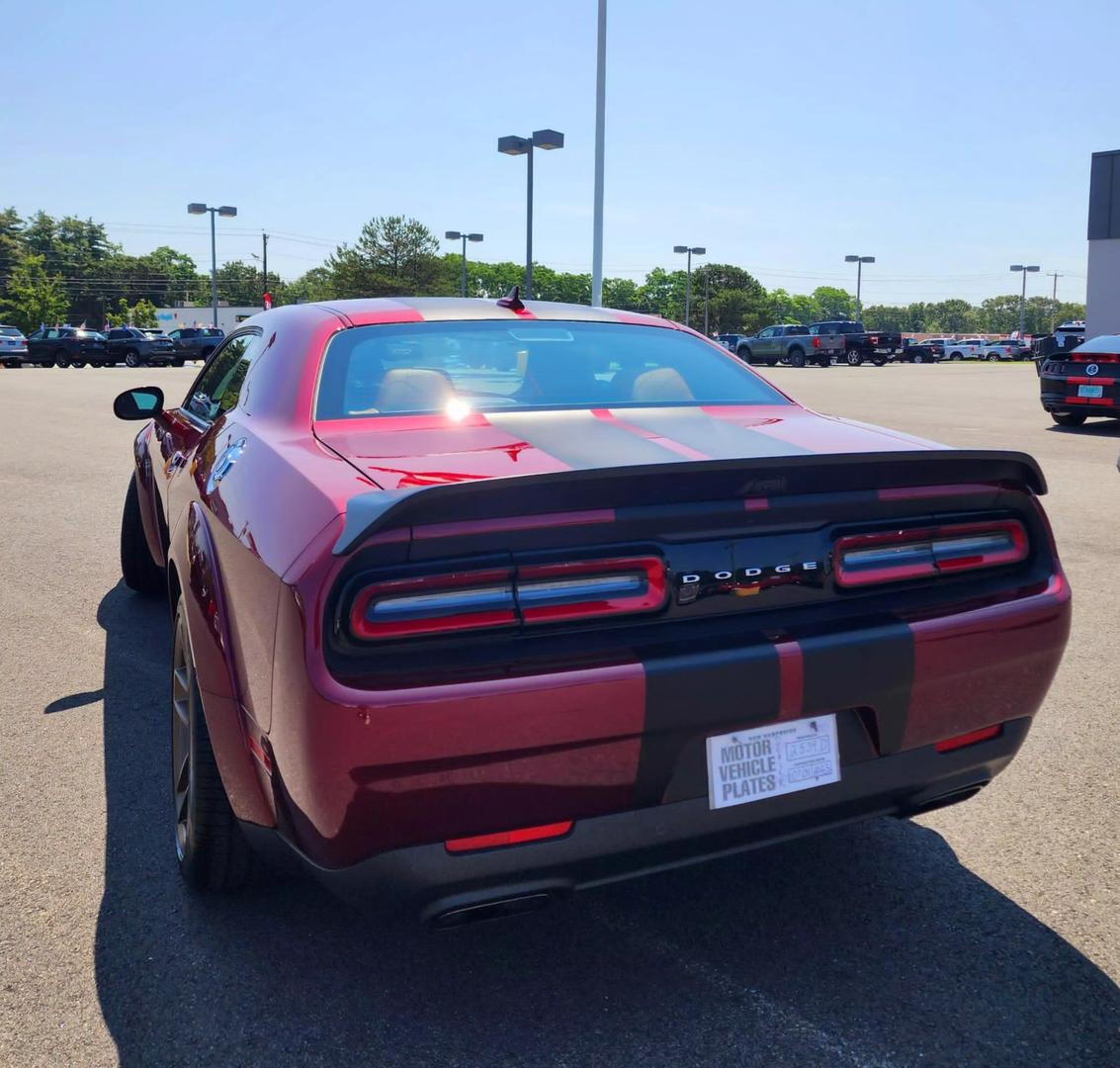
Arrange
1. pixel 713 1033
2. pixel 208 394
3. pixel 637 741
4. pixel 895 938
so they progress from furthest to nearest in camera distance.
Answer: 1. pixel 208 394
2. pixel 895 938
3. pixel 713 1033
4. pixel 637 741

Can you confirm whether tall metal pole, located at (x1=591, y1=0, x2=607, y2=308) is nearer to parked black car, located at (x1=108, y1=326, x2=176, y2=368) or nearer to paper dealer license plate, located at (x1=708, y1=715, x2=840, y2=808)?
paper dealer license plate, located at (x1=708, y1=715, x2=840, y2=808)

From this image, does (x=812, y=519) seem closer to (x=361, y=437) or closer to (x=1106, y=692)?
(x=361, y=437)

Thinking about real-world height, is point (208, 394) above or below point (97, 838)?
above

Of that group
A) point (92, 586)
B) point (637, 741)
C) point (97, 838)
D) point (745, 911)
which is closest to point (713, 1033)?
point (745, 911)

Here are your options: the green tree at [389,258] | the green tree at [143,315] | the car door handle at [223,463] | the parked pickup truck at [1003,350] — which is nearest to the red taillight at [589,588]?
the car door handle at [223,463]

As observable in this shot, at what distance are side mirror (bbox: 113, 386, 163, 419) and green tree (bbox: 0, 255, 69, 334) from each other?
98423mm

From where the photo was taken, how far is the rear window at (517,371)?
2939 mm

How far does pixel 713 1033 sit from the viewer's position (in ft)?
7.27

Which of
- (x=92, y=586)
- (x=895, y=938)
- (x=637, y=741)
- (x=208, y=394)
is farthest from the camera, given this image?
(x=92, y=586)

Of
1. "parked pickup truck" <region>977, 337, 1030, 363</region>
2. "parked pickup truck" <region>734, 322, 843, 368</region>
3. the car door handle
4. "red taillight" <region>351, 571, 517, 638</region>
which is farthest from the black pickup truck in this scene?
"red taillight" <region>351, 571, 517, 638</region>

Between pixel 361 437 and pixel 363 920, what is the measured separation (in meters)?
1.20

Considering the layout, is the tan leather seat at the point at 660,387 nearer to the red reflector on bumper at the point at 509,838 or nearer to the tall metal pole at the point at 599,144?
the red reflector on bumper at the point at 509,838

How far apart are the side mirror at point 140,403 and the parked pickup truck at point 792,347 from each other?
40467 mm

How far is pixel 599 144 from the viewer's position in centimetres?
2342
